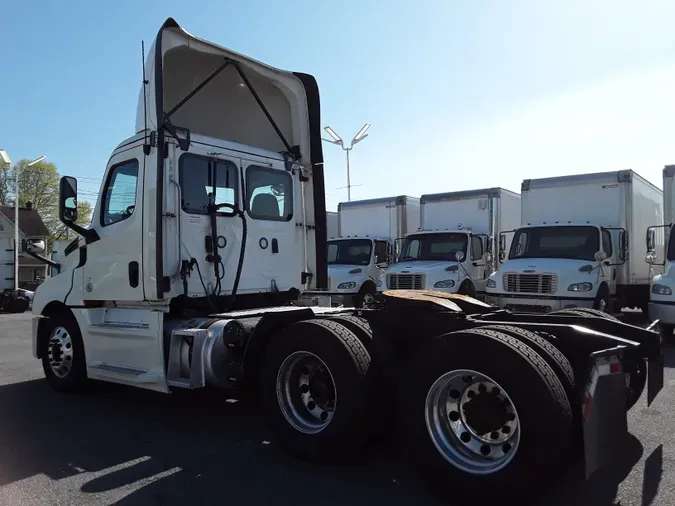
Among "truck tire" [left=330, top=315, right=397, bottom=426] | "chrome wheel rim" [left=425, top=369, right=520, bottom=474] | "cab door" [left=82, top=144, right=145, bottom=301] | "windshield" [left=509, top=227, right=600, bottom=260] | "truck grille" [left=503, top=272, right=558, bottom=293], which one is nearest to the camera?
"chrome wheel rim" [left=425, top=369, right=520, bottom=474]

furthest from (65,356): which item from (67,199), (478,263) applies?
(478,263)

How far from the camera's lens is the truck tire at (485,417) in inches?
Answer: 133

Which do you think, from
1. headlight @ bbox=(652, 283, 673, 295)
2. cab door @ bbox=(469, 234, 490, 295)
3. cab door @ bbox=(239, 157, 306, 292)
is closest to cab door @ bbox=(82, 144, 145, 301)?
cab door @ bbox=(239, 157, 306, 292)

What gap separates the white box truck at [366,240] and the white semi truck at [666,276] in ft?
22.3

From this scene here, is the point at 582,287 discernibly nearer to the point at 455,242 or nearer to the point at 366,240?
the point at 455,242

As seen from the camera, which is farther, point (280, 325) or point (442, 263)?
point (442, 263)

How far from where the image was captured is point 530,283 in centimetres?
1198

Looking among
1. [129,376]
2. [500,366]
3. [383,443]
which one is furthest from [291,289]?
[500,366]

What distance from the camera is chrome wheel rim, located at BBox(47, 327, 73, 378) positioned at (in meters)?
6.95

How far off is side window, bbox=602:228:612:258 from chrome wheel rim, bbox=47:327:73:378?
10.6 meters

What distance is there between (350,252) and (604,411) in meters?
13.8

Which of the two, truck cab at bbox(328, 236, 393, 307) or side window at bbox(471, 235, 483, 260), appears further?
truck cab at bbox(328, 236, 393, 307)

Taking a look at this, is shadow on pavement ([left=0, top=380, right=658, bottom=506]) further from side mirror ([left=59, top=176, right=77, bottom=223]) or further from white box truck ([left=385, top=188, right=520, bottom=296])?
white box truck ([left=385, top=188, right=520, bottom=296])

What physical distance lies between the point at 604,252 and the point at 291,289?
811cm
